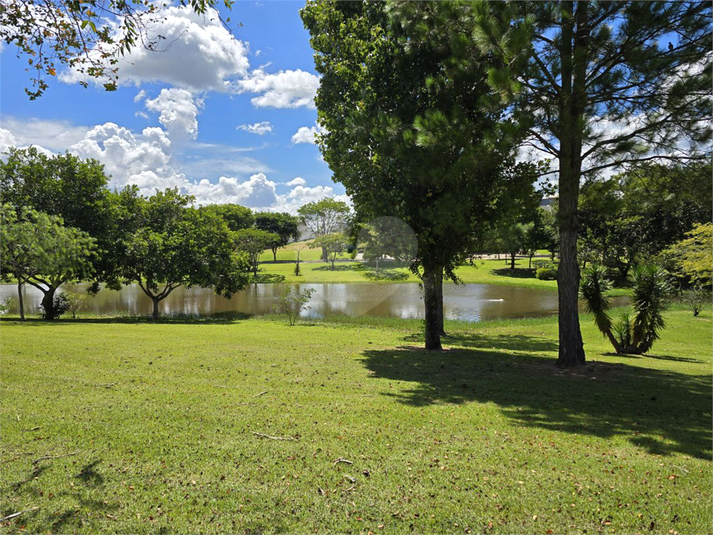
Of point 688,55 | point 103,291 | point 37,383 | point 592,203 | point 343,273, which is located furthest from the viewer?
point 343,273

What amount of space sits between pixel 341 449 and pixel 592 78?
8698 mm

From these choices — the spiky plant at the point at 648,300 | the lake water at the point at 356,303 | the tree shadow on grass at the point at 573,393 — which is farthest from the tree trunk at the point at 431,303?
the lake water at the point at 356,303

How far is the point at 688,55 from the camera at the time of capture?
26.1 feet

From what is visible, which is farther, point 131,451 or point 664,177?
point 664,177

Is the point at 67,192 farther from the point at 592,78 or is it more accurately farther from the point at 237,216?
the point at 237,216

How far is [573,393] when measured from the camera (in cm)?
751

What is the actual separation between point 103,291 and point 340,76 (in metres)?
40.9

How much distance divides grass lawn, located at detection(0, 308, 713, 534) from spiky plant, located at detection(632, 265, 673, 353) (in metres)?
4.17

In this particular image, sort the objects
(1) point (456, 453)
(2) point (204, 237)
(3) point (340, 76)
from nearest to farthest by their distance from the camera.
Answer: (1) point (456, 453) → (3) point (340, 76) → (2) point (204, 237)

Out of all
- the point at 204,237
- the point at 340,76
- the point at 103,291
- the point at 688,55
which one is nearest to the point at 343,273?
the point at 103,291

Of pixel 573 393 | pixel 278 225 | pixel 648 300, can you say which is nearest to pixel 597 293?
pixel 648 300

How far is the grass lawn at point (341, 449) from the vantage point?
346 cm

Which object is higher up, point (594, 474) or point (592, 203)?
point (592, 203)

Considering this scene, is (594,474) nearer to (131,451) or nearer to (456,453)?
(456,453)
